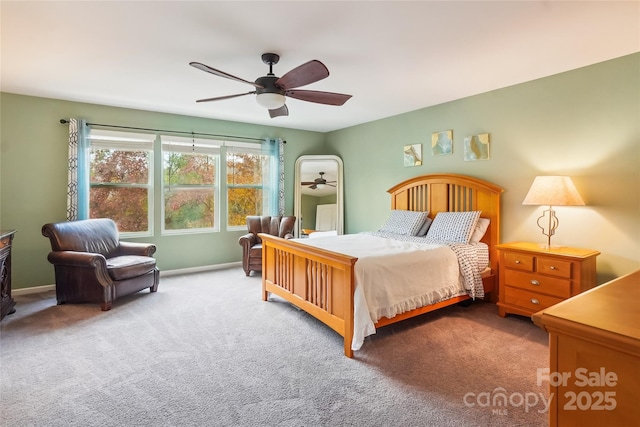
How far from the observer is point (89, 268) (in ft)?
11.5

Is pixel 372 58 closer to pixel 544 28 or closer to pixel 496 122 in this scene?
pixel 544 28

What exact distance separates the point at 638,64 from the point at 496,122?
4.09 feet

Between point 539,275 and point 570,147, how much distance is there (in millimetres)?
1327

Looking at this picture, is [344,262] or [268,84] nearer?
[344,262]

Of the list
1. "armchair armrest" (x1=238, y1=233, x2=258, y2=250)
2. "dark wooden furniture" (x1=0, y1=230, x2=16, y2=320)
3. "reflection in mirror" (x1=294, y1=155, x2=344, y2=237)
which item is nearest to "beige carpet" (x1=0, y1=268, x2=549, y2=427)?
"dark wooden furniture" (x1=0, y1=230, x2=16, y2=320)

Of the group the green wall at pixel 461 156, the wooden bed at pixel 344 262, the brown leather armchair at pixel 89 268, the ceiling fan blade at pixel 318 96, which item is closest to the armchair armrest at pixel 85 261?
the brown leather armchair at pixel 89 268

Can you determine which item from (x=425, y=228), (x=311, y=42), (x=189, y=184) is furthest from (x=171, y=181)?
(x=425, y=228)

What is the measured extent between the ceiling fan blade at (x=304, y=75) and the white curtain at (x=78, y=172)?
3.21 meters

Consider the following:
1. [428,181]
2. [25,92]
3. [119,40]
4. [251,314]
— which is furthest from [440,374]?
[25,92]

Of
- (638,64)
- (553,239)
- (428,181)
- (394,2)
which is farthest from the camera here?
(428,181)

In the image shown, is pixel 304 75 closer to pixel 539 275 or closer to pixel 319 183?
pixel 539 275

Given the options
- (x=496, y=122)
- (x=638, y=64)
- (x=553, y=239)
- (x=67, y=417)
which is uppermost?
(x=638, y=64)

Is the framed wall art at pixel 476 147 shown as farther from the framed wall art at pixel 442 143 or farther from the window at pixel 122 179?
the window at pixel 122 179

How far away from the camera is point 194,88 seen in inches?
148
